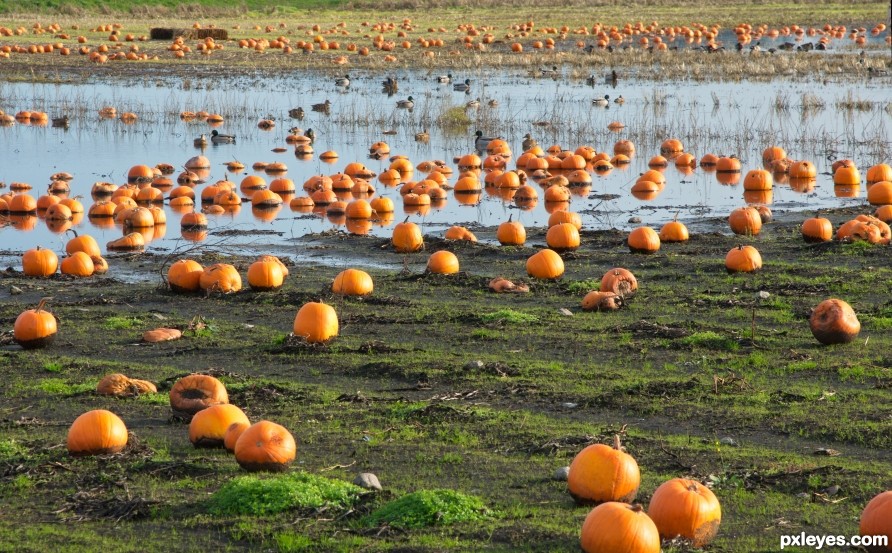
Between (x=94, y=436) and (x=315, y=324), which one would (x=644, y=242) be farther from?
(x=94, y=436)

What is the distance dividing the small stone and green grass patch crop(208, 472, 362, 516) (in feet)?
0.34

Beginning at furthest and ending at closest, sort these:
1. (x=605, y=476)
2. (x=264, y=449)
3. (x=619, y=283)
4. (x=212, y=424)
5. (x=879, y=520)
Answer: (x=619, y=283) < (x=212, y=424) < (x=264, y=449) < (x=605, y=476) < (x=879, y=520)

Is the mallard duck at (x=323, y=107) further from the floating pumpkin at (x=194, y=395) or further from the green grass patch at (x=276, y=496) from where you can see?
the green grass patch at (x=276, y=496)

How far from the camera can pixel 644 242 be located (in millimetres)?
14492

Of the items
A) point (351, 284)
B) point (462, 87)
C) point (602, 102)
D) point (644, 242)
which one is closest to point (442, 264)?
point (351, 284)

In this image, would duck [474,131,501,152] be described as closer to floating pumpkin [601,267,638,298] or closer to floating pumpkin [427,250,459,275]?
floating pumpkin [427,250,459,275]

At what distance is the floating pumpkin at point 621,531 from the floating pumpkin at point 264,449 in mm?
2024

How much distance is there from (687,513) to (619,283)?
6.32 metres

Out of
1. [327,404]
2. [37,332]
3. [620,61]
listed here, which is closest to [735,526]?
[327,404]

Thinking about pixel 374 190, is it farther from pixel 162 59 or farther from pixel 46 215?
pixel 162 59

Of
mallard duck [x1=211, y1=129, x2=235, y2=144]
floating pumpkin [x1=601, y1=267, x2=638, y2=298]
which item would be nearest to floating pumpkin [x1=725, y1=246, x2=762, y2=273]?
floating pumpkin [x1=601, y1=267, x2=638, y2=298]

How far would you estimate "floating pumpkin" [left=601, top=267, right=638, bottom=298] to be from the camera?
12.0m

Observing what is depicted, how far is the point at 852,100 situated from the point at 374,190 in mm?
14772

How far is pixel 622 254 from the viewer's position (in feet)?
47.9
